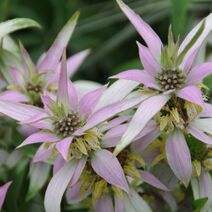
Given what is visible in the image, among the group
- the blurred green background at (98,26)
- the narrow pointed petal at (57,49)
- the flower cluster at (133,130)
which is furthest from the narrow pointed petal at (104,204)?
the blurred green background at (98,26)


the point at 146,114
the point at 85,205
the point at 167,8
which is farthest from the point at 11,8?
the point at 146,114

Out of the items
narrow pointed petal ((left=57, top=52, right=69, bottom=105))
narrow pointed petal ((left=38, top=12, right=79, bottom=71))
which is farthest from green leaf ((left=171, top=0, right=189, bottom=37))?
narrow pointed petal ((left=57, top=52, right=69, bottom=105))

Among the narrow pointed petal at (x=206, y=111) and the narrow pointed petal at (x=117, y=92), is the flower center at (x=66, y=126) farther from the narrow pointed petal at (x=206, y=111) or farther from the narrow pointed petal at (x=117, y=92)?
the narrow pointed petal at (x=206, y=111)

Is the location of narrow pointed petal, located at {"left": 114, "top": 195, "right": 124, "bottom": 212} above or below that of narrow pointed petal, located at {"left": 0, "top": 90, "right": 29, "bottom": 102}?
below

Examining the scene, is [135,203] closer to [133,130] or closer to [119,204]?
[119,204]

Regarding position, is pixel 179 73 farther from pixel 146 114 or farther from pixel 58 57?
pixel 58 57

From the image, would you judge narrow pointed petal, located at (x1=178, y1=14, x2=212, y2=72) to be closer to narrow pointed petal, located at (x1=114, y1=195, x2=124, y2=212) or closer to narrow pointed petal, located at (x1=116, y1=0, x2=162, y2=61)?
narrow pointed petal, located at (x1=116, y1=0, x2=162, y2=61)
